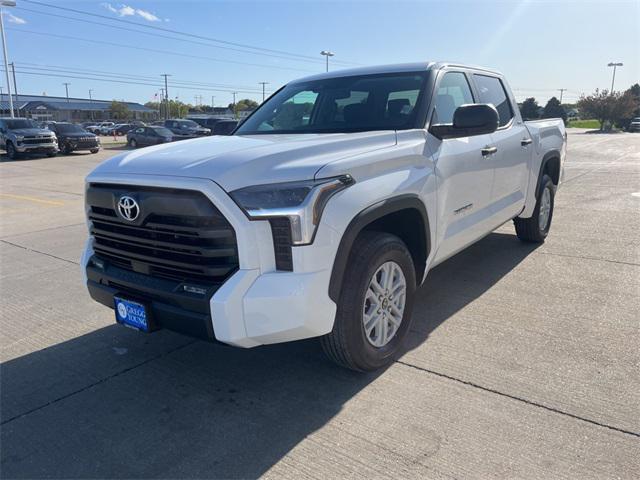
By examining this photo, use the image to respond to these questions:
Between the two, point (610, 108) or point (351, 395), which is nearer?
point (351, 395)

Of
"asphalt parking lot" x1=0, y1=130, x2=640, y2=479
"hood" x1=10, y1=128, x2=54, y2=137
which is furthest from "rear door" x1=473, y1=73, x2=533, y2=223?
"hood" x1=10, y1=128, x2=54, y2=137

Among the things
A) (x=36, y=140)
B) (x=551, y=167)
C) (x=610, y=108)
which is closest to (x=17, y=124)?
(x=36, y=140)

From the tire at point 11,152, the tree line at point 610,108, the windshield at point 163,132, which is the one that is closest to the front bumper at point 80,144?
the tire at point 11,152

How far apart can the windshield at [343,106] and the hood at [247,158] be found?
47cm

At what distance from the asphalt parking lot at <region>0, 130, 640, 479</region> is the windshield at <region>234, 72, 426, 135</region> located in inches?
62.3

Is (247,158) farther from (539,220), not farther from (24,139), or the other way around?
(24,139)

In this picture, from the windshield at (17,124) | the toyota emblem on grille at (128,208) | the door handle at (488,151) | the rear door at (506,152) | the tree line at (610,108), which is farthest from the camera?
the tree line at (610,108)

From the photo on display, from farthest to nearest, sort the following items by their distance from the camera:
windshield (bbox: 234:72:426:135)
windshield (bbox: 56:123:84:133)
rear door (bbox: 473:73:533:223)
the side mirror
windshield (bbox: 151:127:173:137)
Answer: windshield (bbox: 151:127:173:137) < windshield (bbox: 56:123:84:133) < rear door (bbox: 473:73:533:223) < windshield (bbox: 234:72:426:135) < the side mirror

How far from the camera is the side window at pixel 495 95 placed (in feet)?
15.9

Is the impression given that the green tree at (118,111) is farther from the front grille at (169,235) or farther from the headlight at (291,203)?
the headlight at (291,203)

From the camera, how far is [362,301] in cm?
302

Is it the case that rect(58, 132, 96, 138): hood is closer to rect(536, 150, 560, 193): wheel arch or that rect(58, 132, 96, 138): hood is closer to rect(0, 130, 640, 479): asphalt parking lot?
rect(0, 130, 640, 479): asphalt parking lot

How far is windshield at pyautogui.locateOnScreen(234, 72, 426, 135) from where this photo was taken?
3.90 m

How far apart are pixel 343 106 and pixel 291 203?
1.87 m
